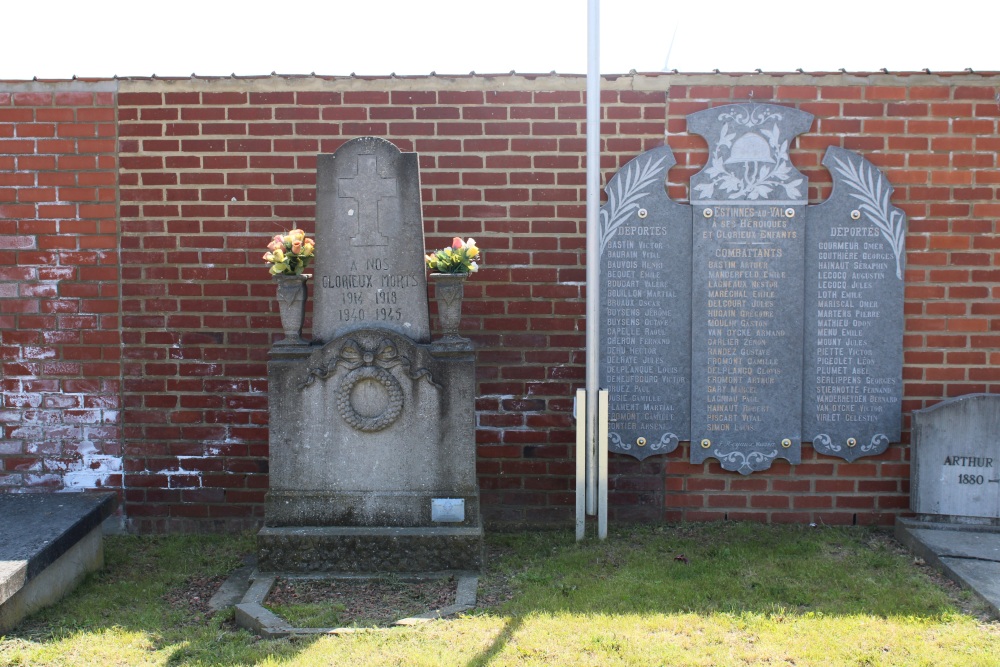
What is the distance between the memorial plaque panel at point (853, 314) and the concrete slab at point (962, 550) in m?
0.55

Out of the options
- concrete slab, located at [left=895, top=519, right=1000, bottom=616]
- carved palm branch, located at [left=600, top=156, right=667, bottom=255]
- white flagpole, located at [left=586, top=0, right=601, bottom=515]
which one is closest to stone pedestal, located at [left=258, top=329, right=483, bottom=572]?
white flagpole, located at [left=586, top=0, right=601, bottom=515]

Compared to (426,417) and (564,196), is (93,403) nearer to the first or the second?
(426,417)

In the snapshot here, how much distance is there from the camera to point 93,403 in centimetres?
541

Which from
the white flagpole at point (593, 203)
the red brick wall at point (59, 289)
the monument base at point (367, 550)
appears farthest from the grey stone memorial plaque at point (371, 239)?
the red brick wall at point (59, 289)

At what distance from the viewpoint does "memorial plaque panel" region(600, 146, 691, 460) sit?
521cm

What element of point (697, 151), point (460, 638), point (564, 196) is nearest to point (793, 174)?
point (697, 151)

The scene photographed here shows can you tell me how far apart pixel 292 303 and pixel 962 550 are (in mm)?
3877

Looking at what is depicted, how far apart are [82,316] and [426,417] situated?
2.44 m

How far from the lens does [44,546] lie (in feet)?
13.4

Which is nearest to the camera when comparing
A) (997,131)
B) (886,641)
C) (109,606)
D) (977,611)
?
(886,641)

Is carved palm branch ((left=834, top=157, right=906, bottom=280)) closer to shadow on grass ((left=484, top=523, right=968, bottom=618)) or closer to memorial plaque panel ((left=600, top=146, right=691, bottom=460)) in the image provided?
memorial plaque panel ((left=600, top=146, right=691, bottom=460))

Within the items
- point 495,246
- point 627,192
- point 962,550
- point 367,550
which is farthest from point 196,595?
point 962,550

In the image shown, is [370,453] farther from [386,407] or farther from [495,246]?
[495,246]

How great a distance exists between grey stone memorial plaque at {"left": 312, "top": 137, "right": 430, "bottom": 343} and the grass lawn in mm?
1534
